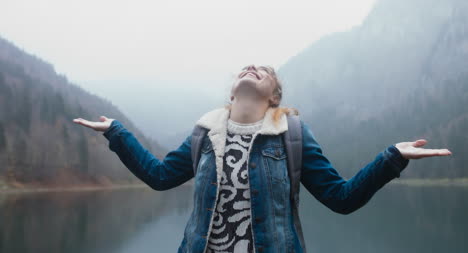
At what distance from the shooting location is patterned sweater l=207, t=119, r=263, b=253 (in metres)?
2.20

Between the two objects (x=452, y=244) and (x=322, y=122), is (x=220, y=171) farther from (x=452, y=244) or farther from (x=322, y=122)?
(x=322, y=122)

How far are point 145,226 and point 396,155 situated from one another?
15187mm

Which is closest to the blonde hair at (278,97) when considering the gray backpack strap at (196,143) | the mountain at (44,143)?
the gray backpack strap at (196,143)

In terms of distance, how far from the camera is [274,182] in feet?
7.25

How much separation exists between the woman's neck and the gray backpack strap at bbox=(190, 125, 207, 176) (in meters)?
0.23

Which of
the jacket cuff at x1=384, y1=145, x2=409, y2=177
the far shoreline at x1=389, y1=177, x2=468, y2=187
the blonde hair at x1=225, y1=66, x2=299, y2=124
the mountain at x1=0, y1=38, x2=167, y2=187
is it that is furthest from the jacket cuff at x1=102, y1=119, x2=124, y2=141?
the far shoreline at x1=389, y1=177, x2=468, y2=187

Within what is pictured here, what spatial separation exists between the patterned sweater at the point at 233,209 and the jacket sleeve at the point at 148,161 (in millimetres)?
427

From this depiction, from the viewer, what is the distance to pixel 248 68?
256 centimetres

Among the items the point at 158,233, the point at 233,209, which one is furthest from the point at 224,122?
the point at 158,233

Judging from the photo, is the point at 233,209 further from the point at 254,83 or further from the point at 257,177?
the point at 254,83

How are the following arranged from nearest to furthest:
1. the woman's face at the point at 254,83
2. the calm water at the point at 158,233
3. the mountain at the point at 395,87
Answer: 1. the woman's face at the point at 254,83
2. the calm water at the point at 158,233
3. the mountain at the point at 395,87

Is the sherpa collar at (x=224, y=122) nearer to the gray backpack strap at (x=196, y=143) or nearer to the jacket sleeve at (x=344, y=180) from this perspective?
the gray backpack strap at (x=196, y=143)

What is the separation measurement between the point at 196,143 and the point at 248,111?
15.3 inches

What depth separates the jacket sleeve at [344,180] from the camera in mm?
2074
